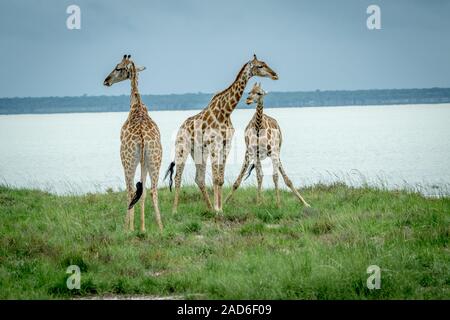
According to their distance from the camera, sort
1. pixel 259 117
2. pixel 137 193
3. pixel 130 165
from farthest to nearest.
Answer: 1. pixel 259 117
2. pixel 130 165
3. pixel 137 193

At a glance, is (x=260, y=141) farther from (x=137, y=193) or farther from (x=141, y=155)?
(x=137, y=193)

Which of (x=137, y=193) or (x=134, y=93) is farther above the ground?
(x=134, y=93)

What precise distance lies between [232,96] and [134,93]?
2.05m

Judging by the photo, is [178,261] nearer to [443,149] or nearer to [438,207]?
[438,207]

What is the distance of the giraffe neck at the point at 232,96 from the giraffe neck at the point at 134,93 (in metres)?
1.67

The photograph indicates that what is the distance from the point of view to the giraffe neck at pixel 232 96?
49.0 feet

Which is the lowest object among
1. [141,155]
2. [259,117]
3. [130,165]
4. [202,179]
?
[202,179]

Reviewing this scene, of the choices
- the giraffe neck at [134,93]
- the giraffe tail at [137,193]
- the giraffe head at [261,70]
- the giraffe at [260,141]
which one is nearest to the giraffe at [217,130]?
the giraffe head at [261,70]

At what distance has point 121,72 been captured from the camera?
1460 centimetres

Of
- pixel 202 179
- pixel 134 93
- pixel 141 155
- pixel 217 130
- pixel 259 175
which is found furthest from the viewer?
pixel 259 175

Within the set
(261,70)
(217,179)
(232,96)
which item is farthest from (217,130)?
(261,70)

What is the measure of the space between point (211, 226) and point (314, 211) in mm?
2282
